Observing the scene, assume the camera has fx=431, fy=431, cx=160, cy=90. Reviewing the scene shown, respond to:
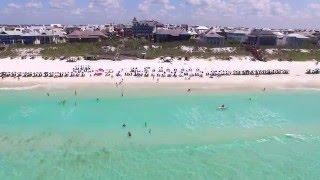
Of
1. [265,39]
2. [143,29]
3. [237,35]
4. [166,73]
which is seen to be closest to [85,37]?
[143,29]

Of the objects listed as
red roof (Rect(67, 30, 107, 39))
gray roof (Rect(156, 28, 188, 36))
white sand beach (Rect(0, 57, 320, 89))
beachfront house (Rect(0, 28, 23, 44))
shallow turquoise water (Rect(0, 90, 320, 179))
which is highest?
gray roof (Rect(156, 28, 188, 36))

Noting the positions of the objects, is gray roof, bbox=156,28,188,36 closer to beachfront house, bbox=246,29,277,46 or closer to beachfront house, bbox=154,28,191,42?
beachfront house, bbox=154,28,191,42

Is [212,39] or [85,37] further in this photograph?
[85,37]

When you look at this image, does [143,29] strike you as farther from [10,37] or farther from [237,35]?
[10,37]

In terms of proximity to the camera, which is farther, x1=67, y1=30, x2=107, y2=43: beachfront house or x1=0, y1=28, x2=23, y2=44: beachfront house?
x1=0, y1=28, x2=23, y2=44: beachfront house

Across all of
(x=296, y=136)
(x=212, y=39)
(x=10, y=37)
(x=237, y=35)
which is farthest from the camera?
(x=237, y=35)

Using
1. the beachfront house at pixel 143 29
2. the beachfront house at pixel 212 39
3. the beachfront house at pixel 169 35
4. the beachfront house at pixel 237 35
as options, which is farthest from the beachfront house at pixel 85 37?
the beachfront house at pixel 237 35

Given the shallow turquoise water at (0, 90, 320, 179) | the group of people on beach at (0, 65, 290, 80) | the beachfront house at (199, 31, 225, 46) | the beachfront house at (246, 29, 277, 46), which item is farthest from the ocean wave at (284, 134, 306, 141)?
the beachfront house at (246, 29, 277, 46)
